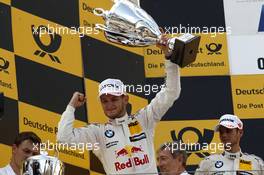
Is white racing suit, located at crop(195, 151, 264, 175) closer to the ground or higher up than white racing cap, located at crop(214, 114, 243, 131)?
closer to the ground

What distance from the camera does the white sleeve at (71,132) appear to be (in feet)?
12.5

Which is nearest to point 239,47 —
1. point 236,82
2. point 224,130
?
point 236,82

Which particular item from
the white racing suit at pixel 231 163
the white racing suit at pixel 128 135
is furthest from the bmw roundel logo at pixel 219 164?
the white racing suit at pixel 128 135

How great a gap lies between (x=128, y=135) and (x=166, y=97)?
26 centimetres

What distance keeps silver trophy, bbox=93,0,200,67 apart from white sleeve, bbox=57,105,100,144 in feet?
1.56

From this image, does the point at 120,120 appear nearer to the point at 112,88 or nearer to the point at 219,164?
the point at 112,88

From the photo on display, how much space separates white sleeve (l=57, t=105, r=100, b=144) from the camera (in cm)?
381

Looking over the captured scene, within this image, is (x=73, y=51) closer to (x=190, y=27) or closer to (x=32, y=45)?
(x=32, y=45)

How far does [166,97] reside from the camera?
381cm
